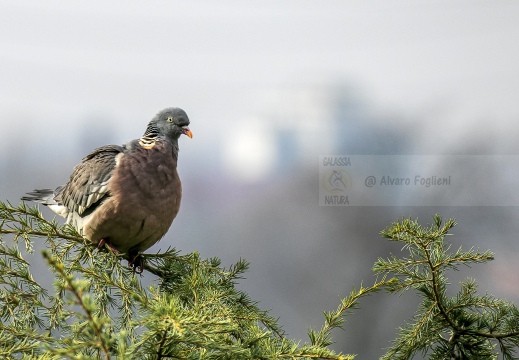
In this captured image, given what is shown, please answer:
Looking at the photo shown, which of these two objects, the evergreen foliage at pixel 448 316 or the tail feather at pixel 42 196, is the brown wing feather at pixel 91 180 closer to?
the tail feather at pixel 42 196

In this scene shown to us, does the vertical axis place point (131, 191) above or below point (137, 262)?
above

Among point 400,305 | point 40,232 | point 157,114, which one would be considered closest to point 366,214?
point 400,305

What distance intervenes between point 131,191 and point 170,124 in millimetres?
344

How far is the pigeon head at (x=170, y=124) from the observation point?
2.18m

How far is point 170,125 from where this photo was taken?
2.18 meters

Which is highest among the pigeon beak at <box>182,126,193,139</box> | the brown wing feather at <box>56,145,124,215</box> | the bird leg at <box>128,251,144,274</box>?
the pigeon beak at <box>182,126,193,139</box>

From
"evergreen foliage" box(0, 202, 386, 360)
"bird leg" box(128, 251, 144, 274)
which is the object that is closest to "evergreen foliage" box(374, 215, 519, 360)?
"evergreen foliage" box(0, 202, 386, 360)

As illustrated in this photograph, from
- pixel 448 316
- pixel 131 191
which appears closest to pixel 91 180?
pixel 131 191

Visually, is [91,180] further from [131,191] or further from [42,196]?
[42,196]

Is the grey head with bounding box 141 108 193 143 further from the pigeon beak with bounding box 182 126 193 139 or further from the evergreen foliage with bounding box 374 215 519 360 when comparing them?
the evergreen foliage with bounding box 374 215 519 360

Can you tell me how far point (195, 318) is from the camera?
2.79ft

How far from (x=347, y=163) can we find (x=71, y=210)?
18.3 ft

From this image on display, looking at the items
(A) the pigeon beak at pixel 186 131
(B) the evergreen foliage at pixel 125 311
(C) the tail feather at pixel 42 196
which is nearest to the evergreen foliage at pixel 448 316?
(B) the evergreen foliage at pixel 125 311

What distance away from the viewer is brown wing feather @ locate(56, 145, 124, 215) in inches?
78.0
